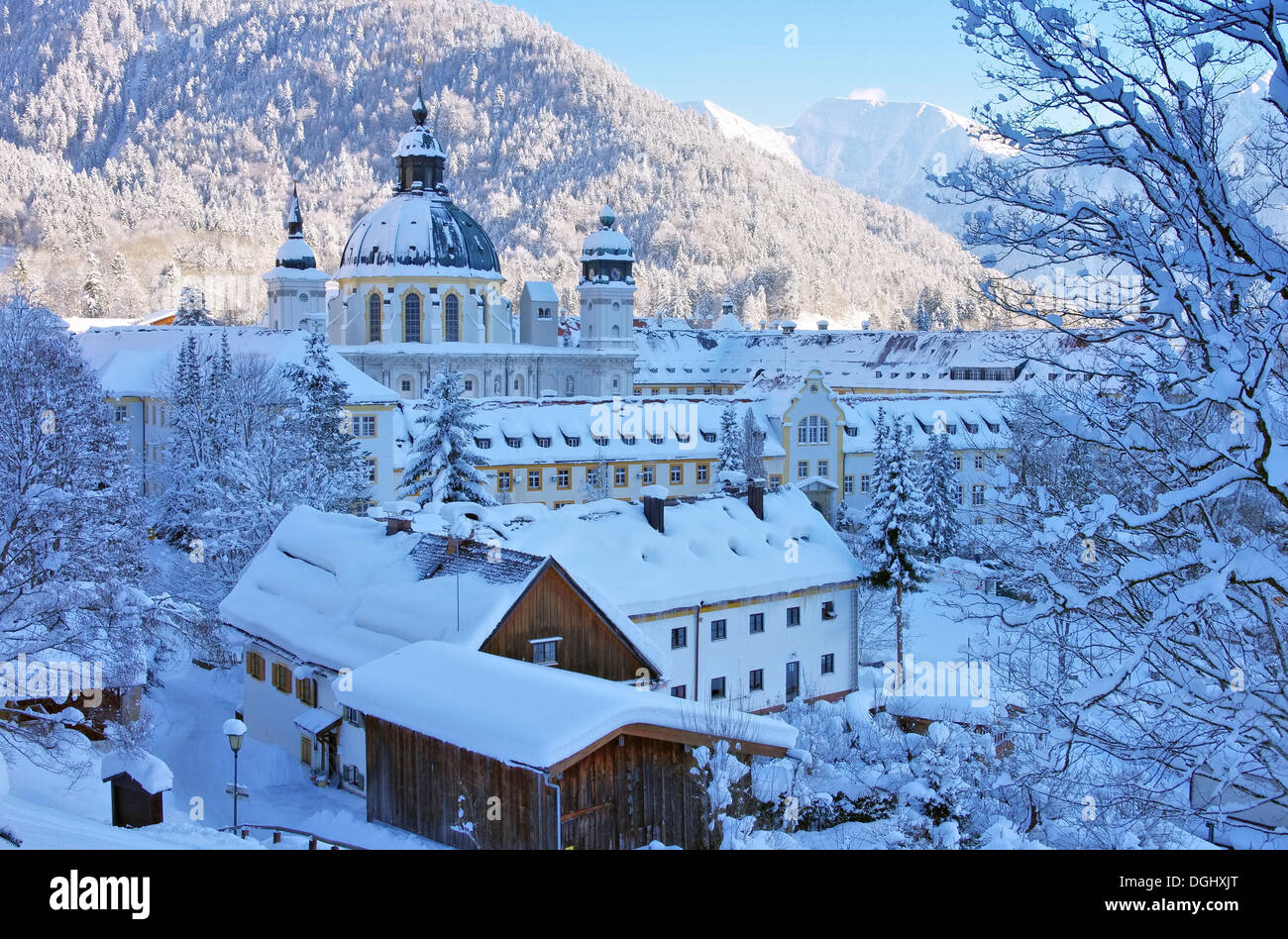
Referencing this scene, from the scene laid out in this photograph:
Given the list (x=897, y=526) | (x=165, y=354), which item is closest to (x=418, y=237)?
(x=165, y=354)

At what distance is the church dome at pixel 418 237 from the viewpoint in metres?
85.8

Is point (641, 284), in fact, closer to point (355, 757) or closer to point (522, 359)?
point (522, 359)

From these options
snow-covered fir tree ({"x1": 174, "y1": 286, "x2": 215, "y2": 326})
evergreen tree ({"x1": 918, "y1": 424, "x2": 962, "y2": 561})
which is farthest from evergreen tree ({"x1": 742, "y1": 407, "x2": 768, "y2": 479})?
snow-covered fir tree ({"x1": 174, "y1": 286, "x2": 215, "y2": 326})

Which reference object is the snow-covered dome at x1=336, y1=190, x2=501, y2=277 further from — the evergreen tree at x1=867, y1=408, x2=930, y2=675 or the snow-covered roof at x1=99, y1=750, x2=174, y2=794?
the snow-covered roof at x1=99, y1=750, x2=174, y2=794

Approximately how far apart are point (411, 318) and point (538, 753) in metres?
75.2

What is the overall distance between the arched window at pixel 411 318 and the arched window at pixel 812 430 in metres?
36.7

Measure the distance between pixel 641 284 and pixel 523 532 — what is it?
158334 millimetres

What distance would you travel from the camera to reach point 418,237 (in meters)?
86.0

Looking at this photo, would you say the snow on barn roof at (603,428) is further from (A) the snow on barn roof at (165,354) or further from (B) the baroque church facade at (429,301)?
(B) the baroque church facade at (429,301)

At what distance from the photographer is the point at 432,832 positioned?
634 inches

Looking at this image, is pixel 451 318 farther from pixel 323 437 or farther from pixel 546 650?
pixel 546 650

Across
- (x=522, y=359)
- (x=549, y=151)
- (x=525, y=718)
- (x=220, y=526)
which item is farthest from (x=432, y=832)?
(x=549, y=151)

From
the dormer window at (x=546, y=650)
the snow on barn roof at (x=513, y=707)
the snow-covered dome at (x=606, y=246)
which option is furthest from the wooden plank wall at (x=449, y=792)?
the snow-covered dome at (x=606, y=246)
